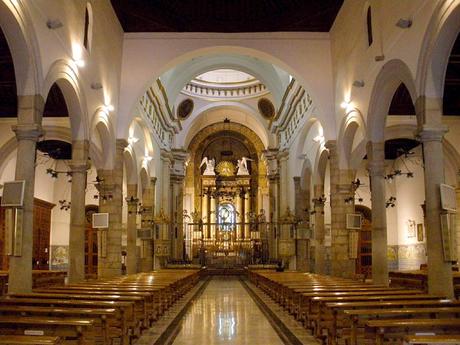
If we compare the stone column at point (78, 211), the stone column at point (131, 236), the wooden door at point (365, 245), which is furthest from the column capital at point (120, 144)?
the wooden door at point (365, 245)

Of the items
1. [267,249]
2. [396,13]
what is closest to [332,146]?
[396,13]

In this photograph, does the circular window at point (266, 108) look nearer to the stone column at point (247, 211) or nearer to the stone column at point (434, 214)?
the stone column at point (247, 211)

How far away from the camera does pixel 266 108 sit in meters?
33.3

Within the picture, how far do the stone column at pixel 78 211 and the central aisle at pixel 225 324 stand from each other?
333 cm

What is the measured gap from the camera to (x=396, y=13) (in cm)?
1131

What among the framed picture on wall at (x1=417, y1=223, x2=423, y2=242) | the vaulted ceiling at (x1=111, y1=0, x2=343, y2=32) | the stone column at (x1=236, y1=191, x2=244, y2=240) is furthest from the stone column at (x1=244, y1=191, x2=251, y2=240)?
the vaulted ceiling at (x1=111, y1=0, x2=343, y2=32)

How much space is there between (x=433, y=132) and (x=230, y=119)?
92.9 ft

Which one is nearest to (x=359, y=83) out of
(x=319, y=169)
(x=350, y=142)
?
(x=350, y=142)

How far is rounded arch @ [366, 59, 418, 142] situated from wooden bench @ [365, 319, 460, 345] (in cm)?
682

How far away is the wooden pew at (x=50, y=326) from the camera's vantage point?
5.36 meters

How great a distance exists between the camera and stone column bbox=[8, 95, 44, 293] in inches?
378

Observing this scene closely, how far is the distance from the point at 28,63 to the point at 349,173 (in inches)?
408

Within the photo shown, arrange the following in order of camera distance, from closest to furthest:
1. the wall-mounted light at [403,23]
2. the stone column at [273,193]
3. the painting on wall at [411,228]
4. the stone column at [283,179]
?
the wall-mounted light at [403,23] → the painting on wall at [411,228] → the stone column at [283,179] → the stone column at [273,193]

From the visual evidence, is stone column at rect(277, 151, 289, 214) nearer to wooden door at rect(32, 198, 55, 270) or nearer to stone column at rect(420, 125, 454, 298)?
wooden door at rect(32, 198, 55, 270)
